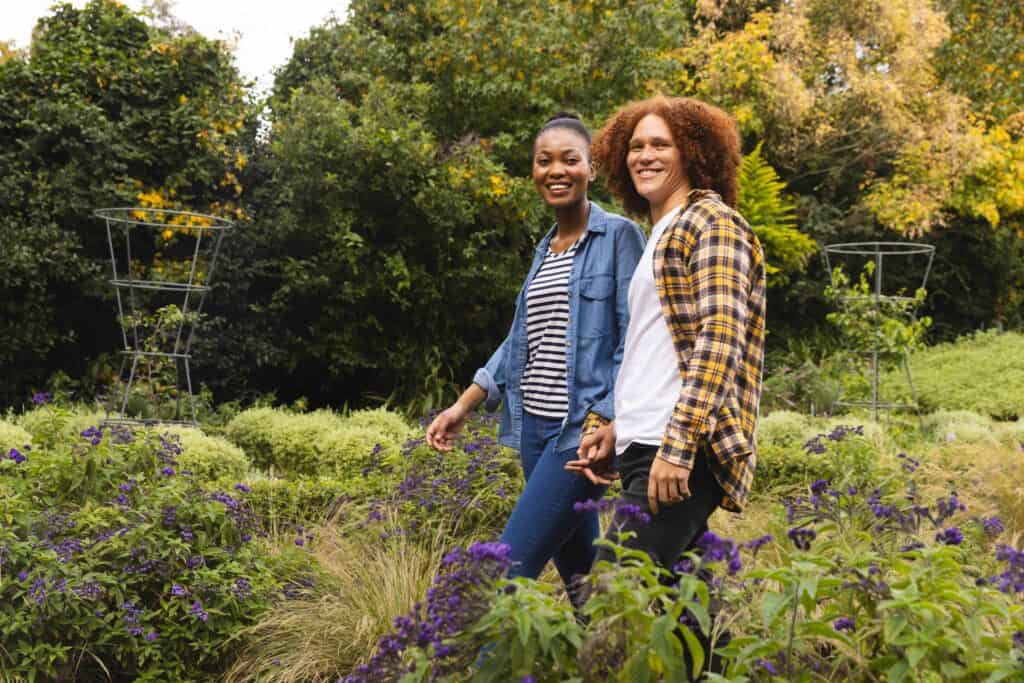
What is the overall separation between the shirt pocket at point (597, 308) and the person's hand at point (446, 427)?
0.45 meters

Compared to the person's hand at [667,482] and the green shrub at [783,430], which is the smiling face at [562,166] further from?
the green shrub at [783,430]

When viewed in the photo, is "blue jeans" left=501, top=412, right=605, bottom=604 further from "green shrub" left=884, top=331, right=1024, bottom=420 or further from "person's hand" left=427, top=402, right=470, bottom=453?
"green shrub" left=884, top=331, right=1024, bottom=420

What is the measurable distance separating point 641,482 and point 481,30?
27.6ft

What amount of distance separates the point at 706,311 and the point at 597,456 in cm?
47

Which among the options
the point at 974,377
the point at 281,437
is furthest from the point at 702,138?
the point at 974,377

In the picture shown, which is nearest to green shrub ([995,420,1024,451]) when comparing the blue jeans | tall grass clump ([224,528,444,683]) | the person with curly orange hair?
tall grass clump ([224,528,444,683])

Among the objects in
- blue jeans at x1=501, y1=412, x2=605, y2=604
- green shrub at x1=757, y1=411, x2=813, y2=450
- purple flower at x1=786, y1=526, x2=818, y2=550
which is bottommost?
green shrub at x1=757, y1=411, x2=813, y2=450

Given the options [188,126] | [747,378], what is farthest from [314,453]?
[747,378]

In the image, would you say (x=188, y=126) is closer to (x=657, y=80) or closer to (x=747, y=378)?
(x=657, y=80)

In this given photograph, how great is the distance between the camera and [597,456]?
2.17 metres

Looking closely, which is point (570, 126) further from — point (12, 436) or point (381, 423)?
point (381, 423)

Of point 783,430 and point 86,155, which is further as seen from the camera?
point 86,155

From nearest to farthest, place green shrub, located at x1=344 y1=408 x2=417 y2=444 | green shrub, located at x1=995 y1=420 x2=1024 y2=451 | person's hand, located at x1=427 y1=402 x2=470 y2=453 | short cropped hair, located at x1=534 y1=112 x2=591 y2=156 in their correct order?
short cropped hair, located at x1=534 y1=112 x2=591 y2=156 → person's hand, located at x1=427 y1=402 x2=470 y2=453 → green shrub, located at x1=995 y1=420 x2=1024 y2=451 → green shrub, located at x1=344 y1=408 x2=417 y2=444

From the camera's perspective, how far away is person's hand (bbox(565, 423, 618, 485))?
7.11 feet
